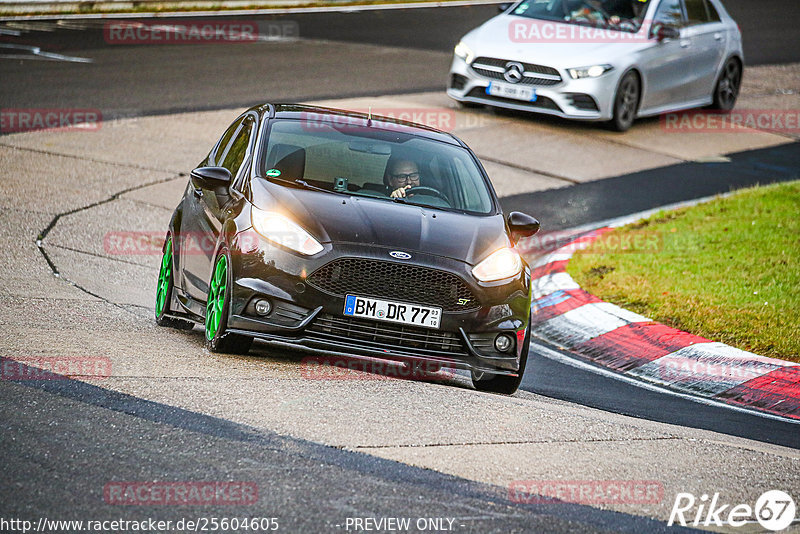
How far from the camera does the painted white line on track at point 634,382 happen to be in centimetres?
786

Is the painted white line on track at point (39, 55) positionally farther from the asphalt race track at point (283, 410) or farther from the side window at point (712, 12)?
the side window at point (712, 12)

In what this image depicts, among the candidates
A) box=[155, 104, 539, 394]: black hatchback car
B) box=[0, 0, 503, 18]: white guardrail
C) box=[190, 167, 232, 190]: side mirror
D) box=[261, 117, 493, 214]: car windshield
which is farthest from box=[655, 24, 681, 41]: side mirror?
box=[0, 0, 503, 18]: white guardrail

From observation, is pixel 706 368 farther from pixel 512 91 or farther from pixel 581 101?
pixel 512 91

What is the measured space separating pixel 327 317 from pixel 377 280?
0.36 m

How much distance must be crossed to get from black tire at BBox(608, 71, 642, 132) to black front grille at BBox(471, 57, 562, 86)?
3.15 feet

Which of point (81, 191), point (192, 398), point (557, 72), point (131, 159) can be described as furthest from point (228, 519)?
point (557, 72)

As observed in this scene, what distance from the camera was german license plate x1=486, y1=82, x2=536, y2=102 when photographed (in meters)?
16.1

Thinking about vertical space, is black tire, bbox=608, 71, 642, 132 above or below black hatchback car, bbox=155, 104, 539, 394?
below

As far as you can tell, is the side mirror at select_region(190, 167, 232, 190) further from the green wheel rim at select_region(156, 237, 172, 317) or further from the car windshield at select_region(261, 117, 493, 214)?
the green wheel rim at select_region(156, 237, 172, 317)

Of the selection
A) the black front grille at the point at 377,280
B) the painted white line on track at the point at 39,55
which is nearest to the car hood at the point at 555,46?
the painted white line on track at the point at 39,55

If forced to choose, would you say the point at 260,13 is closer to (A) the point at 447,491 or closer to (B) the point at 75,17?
(B) the point at 75,17

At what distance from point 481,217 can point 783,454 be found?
96.6 inches

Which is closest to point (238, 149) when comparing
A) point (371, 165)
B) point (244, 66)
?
point (371, 165)

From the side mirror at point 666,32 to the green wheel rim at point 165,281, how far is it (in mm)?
10401
